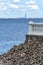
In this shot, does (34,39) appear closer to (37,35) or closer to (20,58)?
(37,35)

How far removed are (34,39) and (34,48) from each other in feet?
4.92

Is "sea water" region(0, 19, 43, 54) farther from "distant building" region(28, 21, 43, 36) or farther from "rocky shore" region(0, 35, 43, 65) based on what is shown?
"rocky shore" region(0, 35, 43, 65)

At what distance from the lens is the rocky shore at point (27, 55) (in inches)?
602

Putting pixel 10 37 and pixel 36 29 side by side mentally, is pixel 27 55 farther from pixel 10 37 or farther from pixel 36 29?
pixel 10 37

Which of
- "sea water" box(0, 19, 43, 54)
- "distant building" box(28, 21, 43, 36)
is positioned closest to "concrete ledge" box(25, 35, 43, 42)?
"distant building" box(28, 21, 43, 36)

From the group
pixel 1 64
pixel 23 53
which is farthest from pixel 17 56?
pixel 1 64

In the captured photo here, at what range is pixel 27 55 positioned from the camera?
53.9ft

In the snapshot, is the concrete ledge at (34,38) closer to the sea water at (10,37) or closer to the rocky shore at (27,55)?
the rocky shore at (27,55)

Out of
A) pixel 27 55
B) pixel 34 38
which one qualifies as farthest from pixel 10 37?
pixel 27 55

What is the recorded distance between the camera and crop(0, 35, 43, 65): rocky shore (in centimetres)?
1529

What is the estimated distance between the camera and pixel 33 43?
Result: 18.1 meters

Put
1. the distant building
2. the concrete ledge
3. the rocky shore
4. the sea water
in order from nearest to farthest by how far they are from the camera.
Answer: the rocky shore < the concrete ledge < the distant building < the sea water

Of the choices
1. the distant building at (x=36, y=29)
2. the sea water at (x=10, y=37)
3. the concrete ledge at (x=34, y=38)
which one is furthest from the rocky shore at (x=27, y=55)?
the sea water at (x=10, y=37)

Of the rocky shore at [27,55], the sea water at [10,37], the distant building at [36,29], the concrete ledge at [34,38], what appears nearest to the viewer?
the rocky shore at [27,55]
